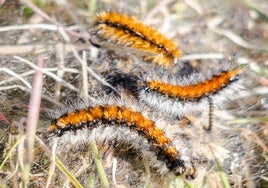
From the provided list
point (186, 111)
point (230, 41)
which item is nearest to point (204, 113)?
point (186, 111)

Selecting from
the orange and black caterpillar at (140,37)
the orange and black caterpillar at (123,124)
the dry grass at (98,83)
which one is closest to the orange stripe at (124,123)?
the orange and black caterpillar at (123,124)

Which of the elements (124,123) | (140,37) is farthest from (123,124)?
(140,37)

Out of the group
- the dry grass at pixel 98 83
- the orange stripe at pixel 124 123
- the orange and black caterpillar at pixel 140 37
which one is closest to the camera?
the orange stripe at pixel 124 123

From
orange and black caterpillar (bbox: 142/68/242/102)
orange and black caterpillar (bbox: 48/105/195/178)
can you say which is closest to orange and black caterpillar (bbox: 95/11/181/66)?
orange and black caterpillar (bbox: 142/68/242/102)

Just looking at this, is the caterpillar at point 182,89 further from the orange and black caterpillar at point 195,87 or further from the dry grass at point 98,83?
the dry grass at point 98,83

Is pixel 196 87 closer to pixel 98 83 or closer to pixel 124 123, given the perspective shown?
pixel 124 123

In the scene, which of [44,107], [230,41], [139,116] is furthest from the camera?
[230,41]

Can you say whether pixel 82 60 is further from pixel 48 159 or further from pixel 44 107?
pixel 48 159
